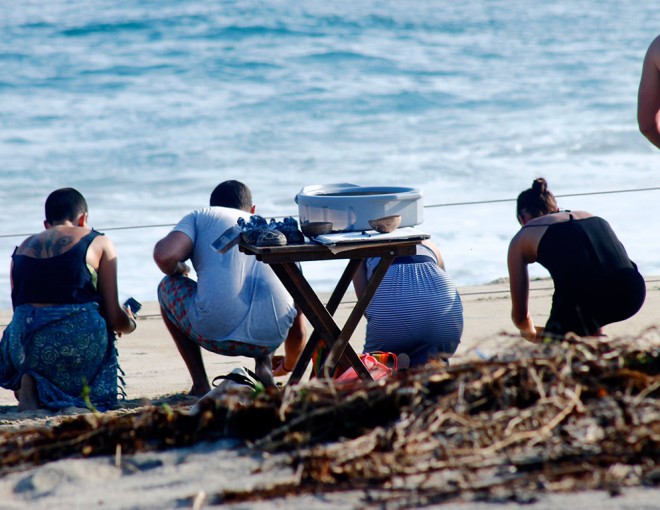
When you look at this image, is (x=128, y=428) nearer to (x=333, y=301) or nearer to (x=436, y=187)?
(x=333, y=301)

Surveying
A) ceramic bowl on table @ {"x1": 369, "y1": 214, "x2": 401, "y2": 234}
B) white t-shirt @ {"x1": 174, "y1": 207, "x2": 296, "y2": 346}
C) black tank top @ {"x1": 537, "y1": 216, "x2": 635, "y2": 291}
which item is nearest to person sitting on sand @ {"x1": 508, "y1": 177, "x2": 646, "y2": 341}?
black tank top @ {"x1": 537, "y1": 216, "x2": 635, "y2": 291}

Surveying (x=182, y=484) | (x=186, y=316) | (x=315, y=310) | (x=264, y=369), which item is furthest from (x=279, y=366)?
(x=182, y=484)

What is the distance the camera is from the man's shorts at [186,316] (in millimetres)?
4211

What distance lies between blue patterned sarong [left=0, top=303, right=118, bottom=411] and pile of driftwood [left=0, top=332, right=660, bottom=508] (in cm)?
149

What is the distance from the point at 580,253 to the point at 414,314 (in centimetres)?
74

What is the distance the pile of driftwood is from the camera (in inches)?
81.2

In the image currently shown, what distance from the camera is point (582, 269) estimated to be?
157 inches

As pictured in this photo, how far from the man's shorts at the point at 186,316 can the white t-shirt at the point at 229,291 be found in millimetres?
31

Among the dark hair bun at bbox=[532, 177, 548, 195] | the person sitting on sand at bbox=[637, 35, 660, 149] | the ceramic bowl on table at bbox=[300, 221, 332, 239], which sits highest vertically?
the person sitting on sand at bbox=[637, 35, 660, 149]

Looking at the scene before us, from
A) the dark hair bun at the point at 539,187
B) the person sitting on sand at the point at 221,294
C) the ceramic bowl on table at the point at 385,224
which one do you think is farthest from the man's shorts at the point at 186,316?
the dark hair bun at the point at 539,187

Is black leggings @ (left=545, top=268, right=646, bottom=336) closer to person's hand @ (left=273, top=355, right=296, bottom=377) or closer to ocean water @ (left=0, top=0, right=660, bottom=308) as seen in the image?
person's hand @ (left=273, top=355, right=296, bottom=377)

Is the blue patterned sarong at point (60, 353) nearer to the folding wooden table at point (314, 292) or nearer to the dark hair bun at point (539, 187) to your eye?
the folding wooden table at point (314, 292)

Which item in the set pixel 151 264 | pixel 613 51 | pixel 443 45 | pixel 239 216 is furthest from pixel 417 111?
pixel 239 216

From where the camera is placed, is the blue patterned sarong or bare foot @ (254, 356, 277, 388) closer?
the blue patterned sarong
